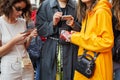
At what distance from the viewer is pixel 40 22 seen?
126 inches

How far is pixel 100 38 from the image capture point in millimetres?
2617

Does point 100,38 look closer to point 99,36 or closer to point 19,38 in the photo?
point 99,36

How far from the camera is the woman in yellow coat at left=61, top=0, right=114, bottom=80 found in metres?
2.60

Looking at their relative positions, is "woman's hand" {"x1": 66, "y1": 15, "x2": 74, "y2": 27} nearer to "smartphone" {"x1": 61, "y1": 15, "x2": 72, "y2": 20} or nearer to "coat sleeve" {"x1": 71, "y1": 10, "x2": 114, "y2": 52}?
"smartphone" {"x1": 61, "y1": 15, "x2": 72, "y2": 20}

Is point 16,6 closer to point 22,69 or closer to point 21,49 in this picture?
point 21,49

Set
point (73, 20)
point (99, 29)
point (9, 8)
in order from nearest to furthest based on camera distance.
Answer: point (99, 29)
point (9, 8)
point (73, 20)

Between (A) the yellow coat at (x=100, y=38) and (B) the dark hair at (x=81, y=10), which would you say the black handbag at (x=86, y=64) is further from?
(B) the dark hair at (x=81, y=10)

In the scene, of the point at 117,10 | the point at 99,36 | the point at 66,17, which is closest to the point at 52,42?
the point at 66,17

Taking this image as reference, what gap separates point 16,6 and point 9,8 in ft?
0.24

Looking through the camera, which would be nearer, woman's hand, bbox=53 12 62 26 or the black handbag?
the black handbag

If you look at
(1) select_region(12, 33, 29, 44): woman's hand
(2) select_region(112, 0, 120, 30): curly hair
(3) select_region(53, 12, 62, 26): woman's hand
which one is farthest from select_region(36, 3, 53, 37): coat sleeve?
(2) select_region(112, 0, 120, 30): curly hair

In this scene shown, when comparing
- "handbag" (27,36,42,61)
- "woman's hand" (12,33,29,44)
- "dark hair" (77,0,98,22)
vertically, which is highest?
"dark hair" (77,0,98,22)

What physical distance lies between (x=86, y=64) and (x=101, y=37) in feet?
1.03

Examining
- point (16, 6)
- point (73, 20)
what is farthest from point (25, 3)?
point (73, 20)
